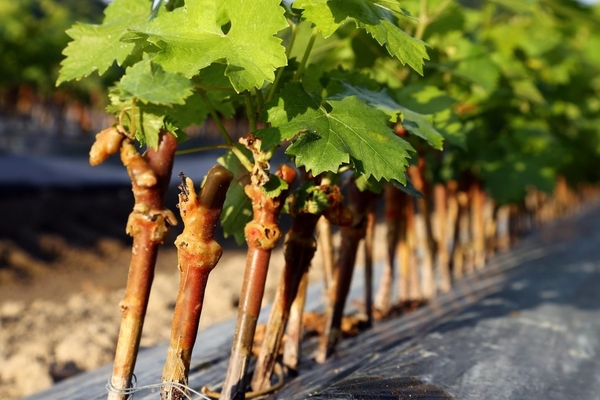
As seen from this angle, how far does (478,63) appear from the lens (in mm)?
3496

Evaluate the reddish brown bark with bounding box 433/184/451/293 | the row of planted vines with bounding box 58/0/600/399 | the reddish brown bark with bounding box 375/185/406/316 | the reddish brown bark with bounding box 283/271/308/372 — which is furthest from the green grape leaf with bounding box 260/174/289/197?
the reddish brown bark with bounding box 433/184/451/293

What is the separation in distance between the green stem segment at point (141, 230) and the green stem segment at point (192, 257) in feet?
0.20

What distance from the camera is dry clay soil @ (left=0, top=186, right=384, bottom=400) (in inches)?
151

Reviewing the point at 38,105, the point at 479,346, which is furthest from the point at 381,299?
the point at 38,105

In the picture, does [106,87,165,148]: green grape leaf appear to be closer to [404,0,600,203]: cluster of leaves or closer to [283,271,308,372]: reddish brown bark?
[283,271,308,372]: reddish brown bark

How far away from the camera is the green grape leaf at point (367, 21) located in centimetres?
163

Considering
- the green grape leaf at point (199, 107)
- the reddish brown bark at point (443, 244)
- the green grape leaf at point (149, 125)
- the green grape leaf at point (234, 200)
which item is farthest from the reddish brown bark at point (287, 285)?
the reddish brown bark at point (443, 244)

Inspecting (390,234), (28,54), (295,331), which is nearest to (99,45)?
(295,331)

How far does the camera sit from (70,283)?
A: 7.49 m

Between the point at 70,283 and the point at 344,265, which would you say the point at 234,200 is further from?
the point at 70,283

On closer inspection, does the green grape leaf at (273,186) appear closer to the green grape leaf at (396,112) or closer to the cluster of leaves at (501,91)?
the green grape leaf at (396,112)

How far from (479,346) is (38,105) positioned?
2938 cm

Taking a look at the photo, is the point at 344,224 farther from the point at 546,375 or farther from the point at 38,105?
the point at 38,105

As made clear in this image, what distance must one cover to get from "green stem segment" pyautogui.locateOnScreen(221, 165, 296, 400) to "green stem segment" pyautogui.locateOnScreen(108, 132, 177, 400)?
0.24 meters
